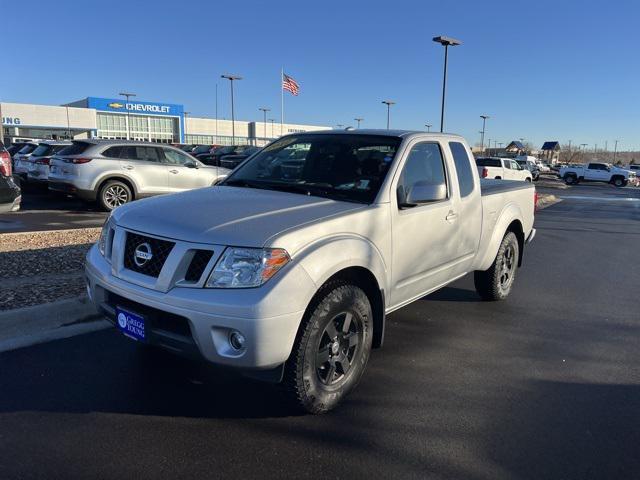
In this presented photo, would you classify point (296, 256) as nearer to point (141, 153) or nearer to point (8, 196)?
point (8, 196)

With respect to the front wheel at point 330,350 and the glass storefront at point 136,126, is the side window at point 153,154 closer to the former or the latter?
the front wheel at point 330,350

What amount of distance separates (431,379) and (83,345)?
2790 millimetres

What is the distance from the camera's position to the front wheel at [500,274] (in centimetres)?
561

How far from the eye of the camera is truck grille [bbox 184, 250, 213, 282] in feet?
9.41

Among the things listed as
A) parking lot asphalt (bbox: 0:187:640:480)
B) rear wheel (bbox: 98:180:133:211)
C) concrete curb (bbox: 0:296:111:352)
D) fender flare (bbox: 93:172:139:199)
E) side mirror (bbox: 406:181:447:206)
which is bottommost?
parking lot asphalt (bbox: 0:187:640:480)

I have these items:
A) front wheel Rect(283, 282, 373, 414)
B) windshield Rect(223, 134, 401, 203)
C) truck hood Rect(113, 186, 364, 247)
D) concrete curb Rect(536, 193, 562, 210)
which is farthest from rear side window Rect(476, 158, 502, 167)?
front wheel Rect(283, 282, 373, 414)

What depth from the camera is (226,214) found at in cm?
318

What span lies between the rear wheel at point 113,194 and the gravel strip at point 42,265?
3132mm

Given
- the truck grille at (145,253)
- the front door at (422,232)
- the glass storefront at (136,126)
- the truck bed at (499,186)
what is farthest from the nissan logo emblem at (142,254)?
the glass storefront at (136,126)

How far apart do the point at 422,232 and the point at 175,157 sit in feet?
32.0

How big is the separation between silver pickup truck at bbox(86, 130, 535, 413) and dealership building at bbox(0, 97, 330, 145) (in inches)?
2618

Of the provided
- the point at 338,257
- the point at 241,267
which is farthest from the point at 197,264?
the point at 338,257

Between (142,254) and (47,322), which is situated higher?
(142,254)

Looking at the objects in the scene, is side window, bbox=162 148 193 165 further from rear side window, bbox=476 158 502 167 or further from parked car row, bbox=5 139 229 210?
rear side window, bbox=476 158 502 167
